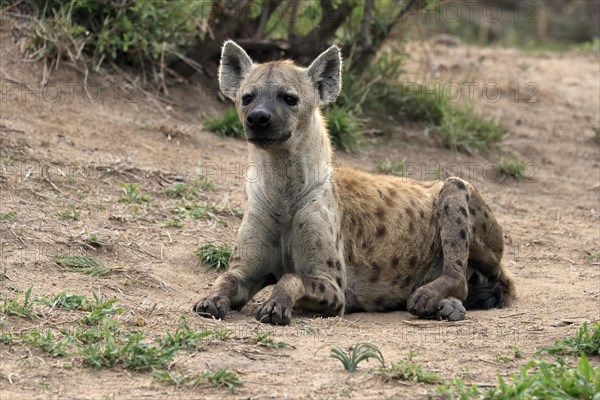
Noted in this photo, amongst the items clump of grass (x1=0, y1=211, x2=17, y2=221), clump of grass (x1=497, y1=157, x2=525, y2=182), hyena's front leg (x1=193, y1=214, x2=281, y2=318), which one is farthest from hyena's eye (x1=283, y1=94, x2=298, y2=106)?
clump of grass (x1=497, y1=157, x2=525, y2=182)

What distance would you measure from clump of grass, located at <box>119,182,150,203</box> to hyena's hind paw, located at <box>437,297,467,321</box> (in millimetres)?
2234

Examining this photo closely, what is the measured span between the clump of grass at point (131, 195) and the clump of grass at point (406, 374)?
126 inches

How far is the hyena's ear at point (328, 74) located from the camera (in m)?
6.42

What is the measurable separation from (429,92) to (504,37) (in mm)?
7839

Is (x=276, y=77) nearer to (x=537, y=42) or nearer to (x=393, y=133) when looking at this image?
(x=393, y=133)

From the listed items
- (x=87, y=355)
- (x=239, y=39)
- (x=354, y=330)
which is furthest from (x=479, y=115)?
(x=87, y=355)

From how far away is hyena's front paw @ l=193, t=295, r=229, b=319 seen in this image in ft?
17.6

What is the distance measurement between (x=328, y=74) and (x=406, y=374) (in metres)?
2.58

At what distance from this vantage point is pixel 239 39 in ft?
30.8

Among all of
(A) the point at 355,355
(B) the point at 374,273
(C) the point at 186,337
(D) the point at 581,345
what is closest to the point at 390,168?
(B) the point at 374,273

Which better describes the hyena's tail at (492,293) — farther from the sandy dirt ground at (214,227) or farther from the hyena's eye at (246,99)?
→ the hyena's eye at (246,99)

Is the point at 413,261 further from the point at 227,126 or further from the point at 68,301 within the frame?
the point at 227,126

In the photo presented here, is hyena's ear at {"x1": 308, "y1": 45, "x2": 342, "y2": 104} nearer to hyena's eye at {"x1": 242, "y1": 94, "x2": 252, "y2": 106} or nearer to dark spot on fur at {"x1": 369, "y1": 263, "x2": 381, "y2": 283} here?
hyena's eye at {"x1": 242, "y1": 94, "x2": 252, "y2": 106}

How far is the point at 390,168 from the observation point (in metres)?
8.98
